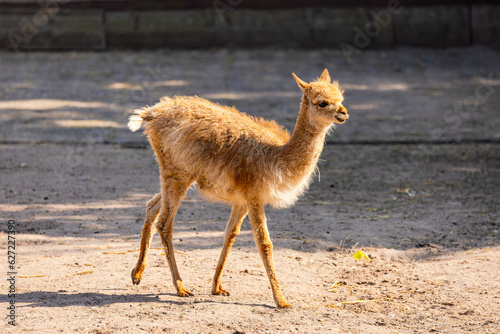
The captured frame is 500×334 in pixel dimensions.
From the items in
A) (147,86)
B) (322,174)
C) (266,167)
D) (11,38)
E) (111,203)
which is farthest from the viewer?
(11,38)

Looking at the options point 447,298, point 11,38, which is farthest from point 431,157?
point 11,38

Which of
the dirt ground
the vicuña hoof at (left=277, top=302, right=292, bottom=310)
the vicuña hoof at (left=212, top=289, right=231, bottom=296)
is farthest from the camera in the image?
the vicuña hoof at (left=212, top=289, right=231, bottom=296)

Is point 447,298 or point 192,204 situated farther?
point 192,204

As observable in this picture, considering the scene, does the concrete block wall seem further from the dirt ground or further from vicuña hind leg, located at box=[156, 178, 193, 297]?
vicuña hind leg, located at box=[156, 178, 193, 297]

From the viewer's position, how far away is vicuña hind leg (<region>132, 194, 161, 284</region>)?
218 inches

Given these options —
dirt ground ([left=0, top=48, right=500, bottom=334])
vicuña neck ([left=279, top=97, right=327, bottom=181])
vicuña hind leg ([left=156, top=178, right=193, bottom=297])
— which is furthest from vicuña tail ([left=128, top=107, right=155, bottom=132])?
dirt ground ([left=0, top=48, right=500, bottom=334])

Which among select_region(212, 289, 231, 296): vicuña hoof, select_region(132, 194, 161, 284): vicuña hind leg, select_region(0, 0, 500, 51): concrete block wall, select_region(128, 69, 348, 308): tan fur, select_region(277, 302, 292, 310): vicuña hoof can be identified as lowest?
select_region(212, 289, 231, 296): vicuña hoof

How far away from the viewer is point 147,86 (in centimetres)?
1363

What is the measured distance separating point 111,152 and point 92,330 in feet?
20.9

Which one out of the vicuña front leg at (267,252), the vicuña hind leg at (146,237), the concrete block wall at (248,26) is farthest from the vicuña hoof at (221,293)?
the concrete block wall at (248,26)

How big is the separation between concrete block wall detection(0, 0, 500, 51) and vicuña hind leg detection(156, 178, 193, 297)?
10.5 metres

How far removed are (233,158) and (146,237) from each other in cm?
108

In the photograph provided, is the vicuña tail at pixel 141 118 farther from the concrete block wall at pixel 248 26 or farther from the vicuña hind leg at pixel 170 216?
the concrete block wall at pixel 248 26

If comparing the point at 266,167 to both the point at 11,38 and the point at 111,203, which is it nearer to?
the point at 111,203
